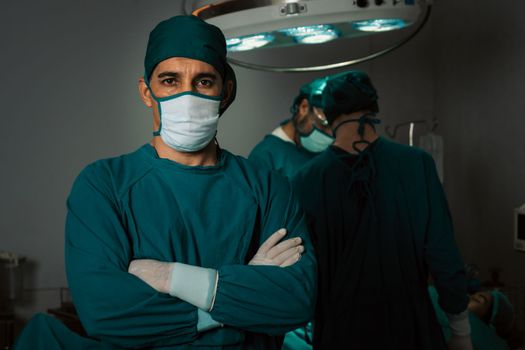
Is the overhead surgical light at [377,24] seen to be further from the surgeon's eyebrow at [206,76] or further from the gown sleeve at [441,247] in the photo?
the surgeon's eyebrow at [206,76]

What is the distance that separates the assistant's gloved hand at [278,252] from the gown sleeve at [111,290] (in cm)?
18

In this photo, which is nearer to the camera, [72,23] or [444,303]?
[444,303]

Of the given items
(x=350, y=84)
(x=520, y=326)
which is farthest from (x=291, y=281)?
(x=520, y=326)

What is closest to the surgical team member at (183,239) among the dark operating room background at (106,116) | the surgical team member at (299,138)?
the surgical team member at (299,138)

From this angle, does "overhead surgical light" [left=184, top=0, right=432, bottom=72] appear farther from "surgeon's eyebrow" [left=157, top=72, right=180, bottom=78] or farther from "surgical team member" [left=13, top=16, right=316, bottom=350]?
"surgeon's eyebrow" [left=157, top=72, right=180, bottom=78]

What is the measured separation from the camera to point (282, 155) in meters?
3.44

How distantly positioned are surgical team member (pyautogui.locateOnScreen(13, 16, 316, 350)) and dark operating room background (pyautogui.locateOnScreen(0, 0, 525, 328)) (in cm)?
258

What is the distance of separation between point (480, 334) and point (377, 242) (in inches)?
31.2

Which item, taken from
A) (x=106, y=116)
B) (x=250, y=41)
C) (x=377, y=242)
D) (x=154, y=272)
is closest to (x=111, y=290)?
(x=154, y=272)

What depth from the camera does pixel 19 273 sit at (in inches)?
152

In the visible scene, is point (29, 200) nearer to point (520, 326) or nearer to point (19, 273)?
point (19, 273)

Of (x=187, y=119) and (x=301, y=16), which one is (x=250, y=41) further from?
(x=187, y=119)

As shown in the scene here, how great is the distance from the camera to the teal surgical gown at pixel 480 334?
2.53 meters

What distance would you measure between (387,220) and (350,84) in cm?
42
